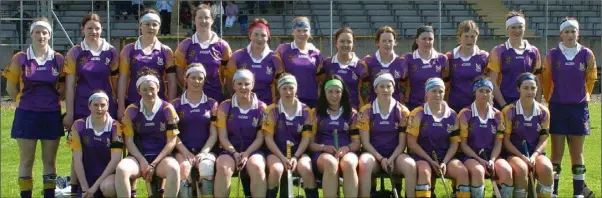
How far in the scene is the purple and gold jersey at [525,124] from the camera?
7781mm

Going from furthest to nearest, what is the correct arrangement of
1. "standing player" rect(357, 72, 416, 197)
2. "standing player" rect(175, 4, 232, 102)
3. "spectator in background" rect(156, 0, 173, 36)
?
"spectator in background" rect(156, 0, 173, 36)
"standing player" rect(175, 4, 232, 102)
"standing player" rect(357, 72, 416, 197)

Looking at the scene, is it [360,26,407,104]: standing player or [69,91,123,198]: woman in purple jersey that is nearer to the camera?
[69,91,123,198]: woman in purple jersey

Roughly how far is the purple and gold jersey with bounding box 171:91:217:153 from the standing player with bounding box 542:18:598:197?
3.44 meters

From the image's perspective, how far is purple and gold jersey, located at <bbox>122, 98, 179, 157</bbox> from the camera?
7566 mm

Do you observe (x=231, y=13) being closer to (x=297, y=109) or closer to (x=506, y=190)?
(x=297, y=109)

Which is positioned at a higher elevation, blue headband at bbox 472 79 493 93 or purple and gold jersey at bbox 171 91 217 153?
blue headband at bbox 472 79 493 93

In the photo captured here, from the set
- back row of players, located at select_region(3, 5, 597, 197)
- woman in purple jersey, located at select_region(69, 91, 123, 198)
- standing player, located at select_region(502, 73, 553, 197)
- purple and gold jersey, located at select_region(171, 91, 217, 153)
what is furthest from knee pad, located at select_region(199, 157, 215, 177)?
standing player, located at select_region(502, 73, 553, 197)

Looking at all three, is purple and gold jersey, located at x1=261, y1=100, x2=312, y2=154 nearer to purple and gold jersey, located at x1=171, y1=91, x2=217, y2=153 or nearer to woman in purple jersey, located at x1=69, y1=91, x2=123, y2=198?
purple and gold jersey, located at x1=171, y1=91, x2=217, y2=153

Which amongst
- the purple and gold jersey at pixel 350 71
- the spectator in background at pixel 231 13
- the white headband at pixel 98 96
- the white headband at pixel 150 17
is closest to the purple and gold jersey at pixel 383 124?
the purple and gold jersey at pixel 350 71

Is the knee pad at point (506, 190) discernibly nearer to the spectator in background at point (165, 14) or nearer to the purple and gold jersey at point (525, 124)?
the purple and gold jersey at point (525, 124)

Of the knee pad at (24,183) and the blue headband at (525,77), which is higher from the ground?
the blue headband at (525,77)

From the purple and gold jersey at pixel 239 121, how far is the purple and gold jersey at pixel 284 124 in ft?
0.30

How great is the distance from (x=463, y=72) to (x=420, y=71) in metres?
0.43

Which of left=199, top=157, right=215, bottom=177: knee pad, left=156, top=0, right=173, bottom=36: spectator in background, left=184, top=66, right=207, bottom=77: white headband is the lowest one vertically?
left=199, top=157, right=215, bottom=177: knee pad
